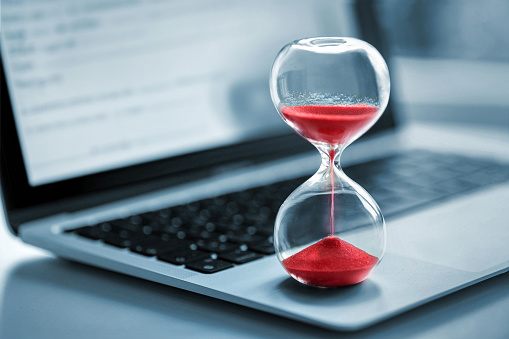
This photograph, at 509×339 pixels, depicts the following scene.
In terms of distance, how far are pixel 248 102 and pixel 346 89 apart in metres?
0.44

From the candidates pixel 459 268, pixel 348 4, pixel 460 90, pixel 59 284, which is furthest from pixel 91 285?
pixel 460 90

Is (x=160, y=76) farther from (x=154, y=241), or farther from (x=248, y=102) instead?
(x=154, y=241)

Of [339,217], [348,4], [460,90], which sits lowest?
[460,90]

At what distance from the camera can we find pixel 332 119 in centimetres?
46

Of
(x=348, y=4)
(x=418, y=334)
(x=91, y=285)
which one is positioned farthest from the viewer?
(x=348, y=4)

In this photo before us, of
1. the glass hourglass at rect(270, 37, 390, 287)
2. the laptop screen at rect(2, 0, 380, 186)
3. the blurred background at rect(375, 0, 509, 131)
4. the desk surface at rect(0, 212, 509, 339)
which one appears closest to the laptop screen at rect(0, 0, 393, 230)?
the laptop screen at rect(2, 0, 380, 186)

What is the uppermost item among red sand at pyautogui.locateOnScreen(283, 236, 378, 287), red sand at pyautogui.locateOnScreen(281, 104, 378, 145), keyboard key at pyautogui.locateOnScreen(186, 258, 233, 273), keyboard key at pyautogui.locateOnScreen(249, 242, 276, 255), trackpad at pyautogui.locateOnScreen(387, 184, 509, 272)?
red sand at pyautogui.locateOnScreen(281, 104, 378, 145)

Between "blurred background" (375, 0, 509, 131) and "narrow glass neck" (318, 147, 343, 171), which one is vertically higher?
"narrow glass neck" (318, 147, 343, 171)

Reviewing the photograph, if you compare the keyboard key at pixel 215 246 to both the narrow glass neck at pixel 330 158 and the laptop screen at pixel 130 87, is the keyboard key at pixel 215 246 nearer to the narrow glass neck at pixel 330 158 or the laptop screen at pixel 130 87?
the narrow glass neck at pixel 330 158

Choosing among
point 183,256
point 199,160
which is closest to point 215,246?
point 183,256

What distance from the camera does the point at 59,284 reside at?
579mm

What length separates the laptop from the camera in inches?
21.4

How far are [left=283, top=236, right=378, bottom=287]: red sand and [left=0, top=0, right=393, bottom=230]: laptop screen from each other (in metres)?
0.35

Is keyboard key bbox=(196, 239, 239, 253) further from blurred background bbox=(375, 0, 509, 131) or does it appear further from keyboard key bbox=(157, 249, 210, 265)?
blurred background bbox=(375, 0, 509, 131)
